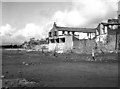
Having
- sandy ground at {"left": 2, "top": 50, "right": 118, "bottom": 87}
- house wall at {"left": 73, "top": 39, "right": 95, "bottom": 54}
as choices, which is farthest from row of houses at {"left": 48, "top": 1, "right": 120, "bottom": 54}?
sandy ground at {"left": 2, "top": 50, "right": 118, "bottom": 87}

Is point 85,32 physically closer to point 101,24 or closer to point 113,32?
point 101,24

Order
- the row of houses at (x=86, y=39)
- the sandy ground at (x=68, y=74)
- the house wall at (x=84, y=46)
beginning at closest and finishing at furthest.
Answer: the sandy ground at (x=68, y=74) < the row of houses at (x=86, y=39) < the house wall at (x=84, y=46)

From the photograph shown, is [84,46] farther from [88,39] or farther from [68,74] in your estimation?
[68,74]

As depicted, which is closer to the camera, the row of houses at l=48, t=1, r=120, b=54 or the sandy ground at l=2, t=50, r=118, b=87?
the sandy ground at l=2, t=50, r=118, b=87

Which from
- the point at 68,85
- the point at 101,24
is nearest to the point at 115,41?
the point at 101,24

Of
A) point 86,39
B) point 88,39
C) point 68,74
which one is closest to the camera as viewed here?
point 68,74

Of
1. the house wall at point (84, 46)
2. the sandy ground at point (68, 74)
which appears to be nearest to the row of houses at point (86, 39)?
the house wall at point (84, 46)

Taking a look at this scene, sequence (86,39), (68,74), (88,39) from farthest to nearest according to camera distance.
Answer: (86,39), (88,39), (68,74)

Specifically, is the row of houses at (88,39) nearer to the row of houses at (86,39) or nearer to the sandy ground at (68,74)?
the row of houses at (86,39)

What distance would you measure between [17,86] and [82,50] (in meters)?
40.2

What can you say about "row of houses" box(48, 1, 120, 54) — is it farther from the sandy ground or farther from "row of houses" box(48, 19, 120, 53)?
the sandy ground

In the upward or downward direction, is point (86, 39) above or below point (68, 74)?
above

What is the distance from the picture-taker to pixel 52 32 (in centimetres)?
8088

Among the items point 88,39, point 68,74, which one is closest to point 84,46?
point 88,39
